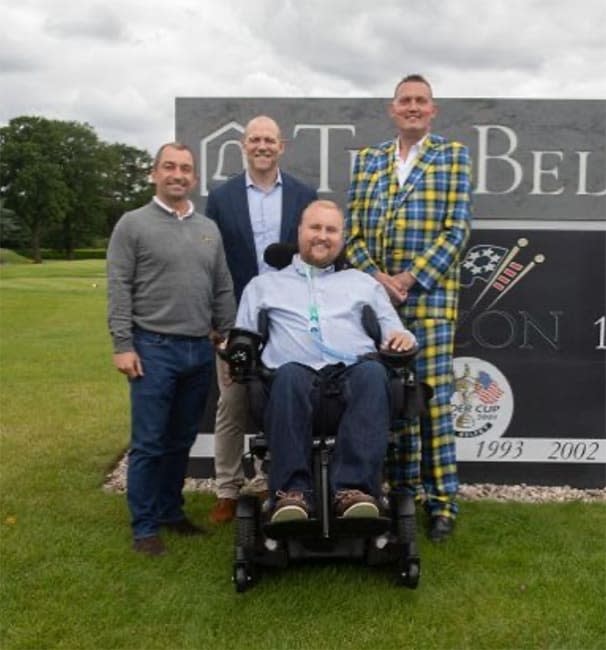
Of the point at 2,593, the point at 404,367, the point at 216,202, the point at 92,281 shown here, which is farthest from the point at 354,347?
the point at 92,281

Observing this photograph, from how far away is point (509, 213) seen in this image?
5332mm

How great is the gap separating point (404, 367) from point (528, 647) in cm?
119

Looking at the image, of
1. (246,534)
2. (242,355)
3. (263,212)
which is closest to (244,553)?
(246,534)

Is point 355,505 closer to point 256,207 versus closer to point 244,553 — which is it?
point 244,553

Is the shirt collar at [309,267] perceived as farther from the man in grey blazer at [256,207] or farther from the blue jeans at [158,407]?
the blue jeans at [158,407]

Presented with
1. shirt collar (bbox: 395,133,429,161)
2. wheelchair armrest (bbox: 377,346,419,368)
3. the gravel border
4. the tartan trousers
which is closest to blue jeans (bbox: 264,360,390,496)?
wheelchair armrest (bbox: 377,346,419,368)

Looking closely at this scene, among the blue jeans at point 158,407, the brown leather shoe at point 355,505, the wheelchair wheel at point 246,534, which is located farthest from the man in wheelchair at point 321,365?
the blue jeans at point 158,407

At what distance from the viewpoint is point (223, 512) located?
480 cm

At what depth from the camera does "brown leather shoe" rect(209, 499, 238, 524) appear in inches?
188

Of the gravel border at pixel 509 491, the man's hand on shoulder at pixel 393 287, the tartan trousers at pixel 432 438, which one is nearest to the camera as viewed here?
the man's hand on shoulder at pixel 393 287

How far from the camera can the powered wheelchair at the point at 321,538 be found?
3658 mm

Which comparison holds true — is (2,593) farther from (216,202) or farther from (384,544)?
(216,202)

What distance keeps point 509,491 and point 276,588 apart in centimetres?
212

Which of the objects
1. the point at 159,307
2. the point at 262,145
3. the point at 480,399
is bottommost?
the point at 480,399
